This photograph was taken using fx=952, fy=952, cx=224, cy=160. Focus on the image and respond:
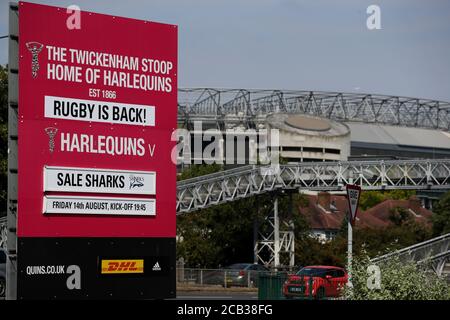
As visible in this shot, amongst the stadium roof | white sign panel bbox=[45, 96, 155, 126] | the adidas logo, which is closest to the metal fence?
the adidas logo

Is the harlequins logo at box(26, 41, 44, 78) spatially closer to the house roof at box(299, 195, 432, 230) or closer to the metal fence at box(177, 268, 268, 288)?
the metal fence at box(177, 268, 268, 288)

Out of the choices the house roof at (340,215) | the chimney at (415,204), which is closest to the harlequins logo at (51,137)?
the house roof at (340,215)

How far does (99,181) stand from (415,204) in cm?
12675

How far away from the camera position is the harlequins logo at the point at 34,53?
11.0 meters

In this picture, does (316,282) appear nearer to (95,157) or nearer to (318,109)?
(95,157)

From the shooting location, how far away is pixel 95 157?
11656 millimetres

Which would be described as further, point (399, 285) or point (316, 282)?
point (316, 282)

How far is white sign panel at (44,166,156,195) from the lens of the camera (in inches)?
448

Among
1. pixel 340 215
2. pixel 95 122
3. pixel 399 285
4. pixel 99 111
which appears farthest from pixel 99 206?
pixel 340 215

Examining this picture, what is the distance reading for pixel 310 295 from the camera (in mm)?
35531

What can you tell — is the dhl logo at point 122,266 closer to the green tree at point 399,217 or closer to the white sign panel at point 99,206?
the white sign panel at point 99,206

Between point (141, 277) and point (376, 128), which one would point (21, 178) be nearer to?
point (141, 277)

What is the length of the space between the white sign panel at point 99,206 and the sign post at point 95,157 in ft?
0.04
